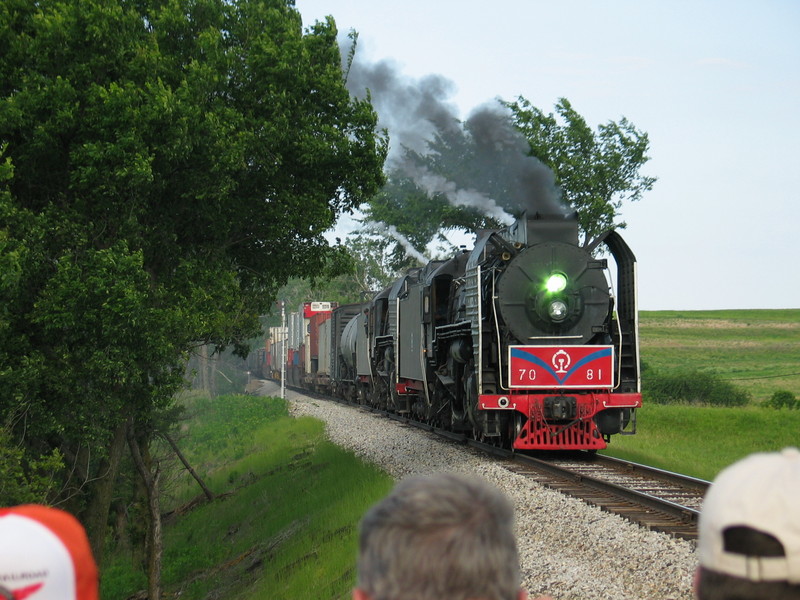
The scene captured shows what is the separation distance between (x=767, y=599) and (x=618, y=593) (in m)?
5.40

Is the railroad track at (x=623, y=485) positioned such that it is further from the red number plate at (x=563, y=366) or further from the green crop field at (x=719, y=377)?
the green crop field at (x=719, y=377)

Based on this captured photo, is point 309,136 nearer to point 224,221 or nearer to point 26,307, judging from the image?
point 224,221

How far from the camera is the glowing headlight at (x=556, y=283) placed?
1419 cm

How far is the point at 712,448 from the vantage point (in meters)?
18.6

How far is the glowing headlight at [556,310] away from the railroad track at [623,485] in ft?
7.23

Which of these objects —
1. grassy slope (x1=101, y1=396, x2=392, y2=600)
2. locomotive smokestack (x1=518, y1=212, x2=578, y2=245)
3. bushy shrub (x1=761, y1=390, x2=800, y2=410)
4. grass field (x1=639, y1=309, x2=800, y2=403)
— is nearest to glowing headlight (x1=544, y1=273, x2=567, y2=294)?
locomotive smokestack (x1=518, y1=212, x2=578, y2=245)

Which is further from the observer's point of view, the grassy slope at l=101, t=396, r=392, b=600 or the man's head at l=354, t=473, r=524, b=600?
the grassy slope at l=101, t=396, r=392, b=600

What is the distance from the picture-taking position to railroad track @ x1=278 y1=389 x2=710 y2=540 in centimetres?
925

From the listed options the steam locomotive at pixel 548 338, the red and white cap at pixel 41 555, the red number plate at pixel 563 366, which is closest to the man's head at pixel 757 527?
the red and white cap at pixel 41 555

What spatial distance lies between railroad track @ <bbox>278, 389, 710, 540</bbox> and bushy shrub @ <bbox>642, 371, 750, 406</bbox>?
20.6 m

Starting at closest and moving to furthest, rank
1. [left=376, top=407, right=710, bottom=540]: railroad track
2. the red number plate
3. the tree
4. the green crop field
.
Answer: [left=376, top=407, right=710, bottom=540]: railroad track
the tree
the red number plate
the green crop field

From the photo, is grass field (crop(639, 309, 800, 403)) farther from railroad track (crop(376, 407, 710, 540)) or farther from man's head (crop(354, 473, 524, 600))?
man's head (crop(354, 473, 524, 600))

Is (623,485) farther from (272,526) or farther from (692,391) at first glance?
(692,391)

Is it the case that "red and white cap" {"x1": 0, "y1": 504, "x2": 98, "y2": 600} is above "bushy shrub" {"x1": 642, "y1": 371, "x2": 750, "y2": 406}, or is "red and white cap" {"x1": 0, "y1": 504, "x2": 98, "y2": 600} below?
above
